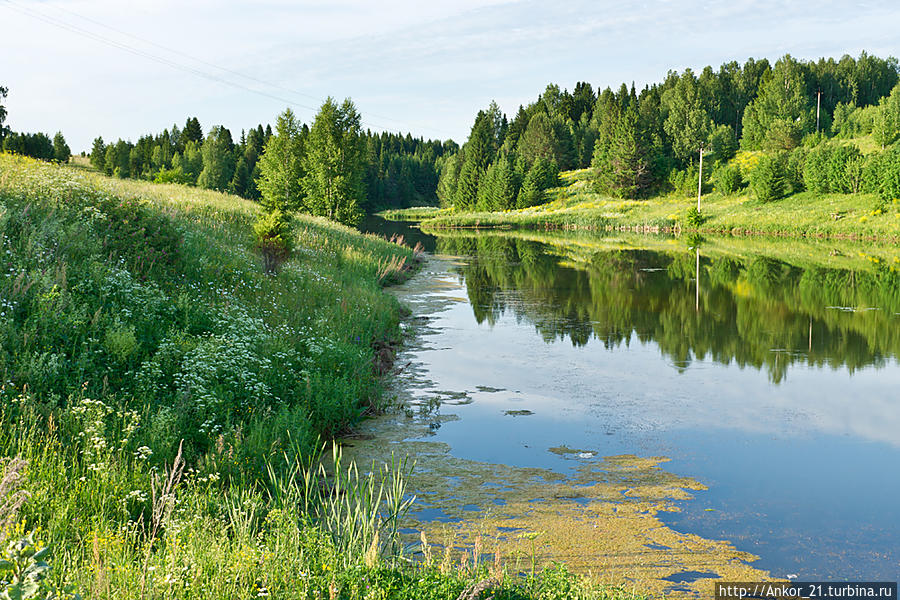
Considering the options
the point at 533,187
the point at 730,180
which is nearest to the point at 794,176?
the point at 730,180

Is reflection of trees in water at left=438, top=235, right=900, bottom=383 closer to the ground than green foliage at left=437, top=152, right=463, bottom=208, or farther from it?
closer to the ground

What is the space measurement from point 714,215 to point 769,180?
538 cm

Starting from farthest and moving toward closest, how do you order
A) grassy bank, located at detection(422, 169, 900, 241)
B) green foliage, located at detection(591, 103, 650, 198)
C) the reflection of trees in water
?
green foliage, located at detection(591, 103, 650, 198) → grassy bank, located at detection(422, 169, 900, 241) → the reflection of trees in water

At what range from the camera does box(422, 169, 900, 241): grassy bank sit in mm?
47875

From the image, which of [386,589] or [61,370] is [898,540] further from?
[61,370]

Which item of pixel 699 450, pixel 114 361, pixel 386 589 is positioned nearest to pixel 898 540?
pixel 699 450

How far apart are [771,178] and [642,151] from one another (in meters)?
22.2

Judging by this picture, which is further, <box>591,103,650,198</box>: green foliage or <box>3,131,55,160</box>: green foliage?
<box>591,103,650,198</box>: green foliage

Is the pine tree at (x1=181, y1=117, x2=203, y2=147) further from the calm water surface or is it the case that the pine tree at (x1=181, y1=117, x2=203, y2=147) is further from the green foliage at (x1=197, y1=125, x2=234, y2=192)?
the calm water surface

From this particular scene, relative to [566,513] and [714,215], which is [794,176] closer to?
[714,215]

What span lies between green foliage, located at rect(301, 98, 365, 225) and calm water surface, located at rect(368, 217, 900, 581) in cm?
1935

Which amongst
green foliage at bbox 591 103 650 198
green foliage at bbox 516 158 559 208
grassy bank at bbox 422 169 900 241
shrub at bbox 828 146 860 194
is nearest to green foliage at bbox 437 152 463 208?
green foliage at bbox 516 158 559 208

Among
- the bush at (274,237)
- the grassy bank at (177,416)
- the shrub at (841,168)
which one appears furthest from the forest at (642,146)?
the grassy bank at (177,416)

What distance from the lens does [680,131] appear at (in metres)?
86.9
